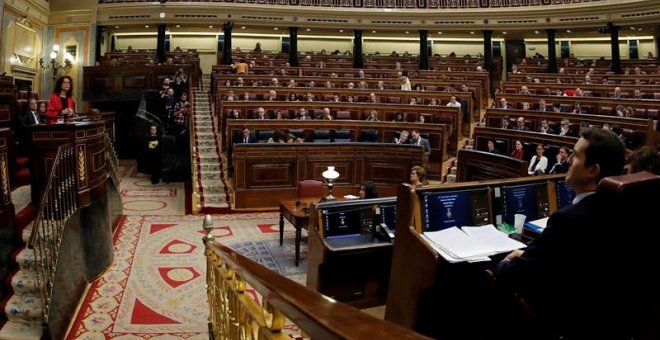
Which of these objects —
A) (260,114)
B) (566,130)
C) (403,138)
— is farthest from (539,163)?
(260,114)

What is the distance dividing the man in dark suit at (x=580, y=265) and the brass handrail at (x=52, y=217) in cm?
330

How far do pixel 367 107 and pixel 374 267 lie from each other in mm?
6789

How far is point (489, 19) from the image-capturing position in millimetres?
16609

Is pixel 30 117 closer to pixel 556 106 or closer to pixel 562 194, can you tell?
pixel 562 194

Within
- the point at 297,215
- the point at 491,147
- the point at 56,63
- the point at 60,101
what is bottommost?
the point at 297,215

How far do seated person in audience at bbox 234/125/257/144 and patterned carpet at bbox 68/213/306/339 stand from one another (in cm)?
153

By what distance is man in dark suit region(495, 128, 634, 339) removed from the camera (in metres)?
1.37

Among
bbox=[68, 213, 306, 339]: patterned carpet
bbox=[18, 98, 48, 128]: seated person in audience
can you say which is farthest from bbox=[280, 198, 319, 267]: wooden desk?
bbox=[18, 98, 48, 128]: seated person in audience

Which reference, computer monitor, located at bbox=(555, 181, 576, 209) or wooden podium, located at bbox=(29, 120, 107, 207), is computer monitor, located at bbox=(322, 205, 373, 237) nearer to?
computer monitor, located at bbox=(555, 181, 576, 209)

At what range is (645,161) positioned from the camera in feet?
6.98

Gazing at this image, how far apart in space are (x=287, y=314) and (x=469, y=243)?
57.7 inches

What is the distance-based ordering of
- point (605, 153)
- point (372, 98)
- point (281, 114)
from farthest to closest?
point (372, 98), point (281, 114), point (605, 153)

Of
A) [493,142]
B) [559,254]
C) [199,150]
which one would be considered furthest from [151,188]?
[559,254]

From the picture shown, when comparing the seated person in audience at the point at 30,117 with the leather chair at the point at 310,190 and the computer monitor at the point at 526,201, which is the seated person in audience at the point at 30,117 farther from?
the computer monitor at the point at 526,201
